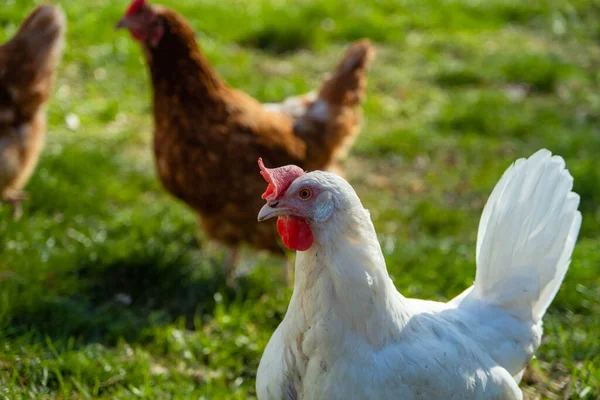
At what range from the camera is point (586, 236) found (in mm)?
5418

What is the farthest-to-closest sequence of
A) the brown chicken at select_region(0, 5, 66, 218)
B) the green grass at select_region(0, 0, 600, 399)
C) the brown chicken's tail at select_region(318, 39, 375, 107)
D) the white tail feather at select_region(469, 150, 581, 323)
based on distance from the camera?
the brown chicken's tail at select_region(318, 39, 375, 107)
the brown chicken at select_region(0, 5, 66, 218)
the green grass at select_region(0, 0, 600, 399)
the white tail feather at select_region(469, 150, 581, 323)

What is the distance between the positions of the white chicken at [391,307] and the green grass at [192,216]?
77cm

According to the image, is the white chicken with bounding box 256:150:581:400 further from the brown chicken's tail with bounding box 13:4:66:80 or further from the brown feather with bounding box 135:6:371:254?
the brown chicken's tail with bounding box 13:4:66:80

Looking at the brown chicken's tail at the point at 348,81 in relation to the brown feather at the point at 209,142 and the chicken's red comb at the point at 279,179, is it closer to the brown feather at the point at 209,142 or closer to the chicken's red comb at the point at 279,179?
the brown feather at the point at 209,142

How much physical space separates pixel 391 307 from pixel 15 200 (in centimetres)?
315

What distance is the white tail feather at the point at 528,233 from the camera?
311 centimetres

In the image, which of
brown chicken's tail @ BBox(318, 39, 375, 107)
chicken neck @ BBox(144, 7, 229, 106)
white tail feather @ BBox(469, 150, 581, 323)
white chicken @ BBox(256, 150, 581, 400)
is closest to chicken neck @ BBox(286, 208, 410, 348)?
white chicken @ BBox(256, 150, 581, 400)

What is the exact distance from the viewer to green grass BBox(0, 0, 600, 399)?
3.86 meters

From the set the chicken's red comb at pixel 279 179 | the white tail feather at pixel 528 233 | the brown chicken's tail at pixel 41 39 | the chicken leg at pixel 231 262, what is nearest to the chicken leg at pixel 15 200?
the brown chicken's tail at pixel 41 39

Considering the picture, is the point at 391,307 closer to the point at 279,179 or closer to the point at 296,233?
the point at 296,233

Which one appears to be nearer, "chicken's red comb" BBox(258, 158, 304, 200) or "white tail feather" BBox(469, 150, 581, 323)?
"chicken's red comb" BBox(258, 158, 304, 200)

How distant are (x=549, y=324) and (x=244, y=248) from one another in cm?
203

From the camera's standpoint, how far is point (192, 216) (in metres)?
5.47

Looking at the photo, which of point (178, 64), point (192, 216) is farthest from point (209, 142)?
point (192, 216)
